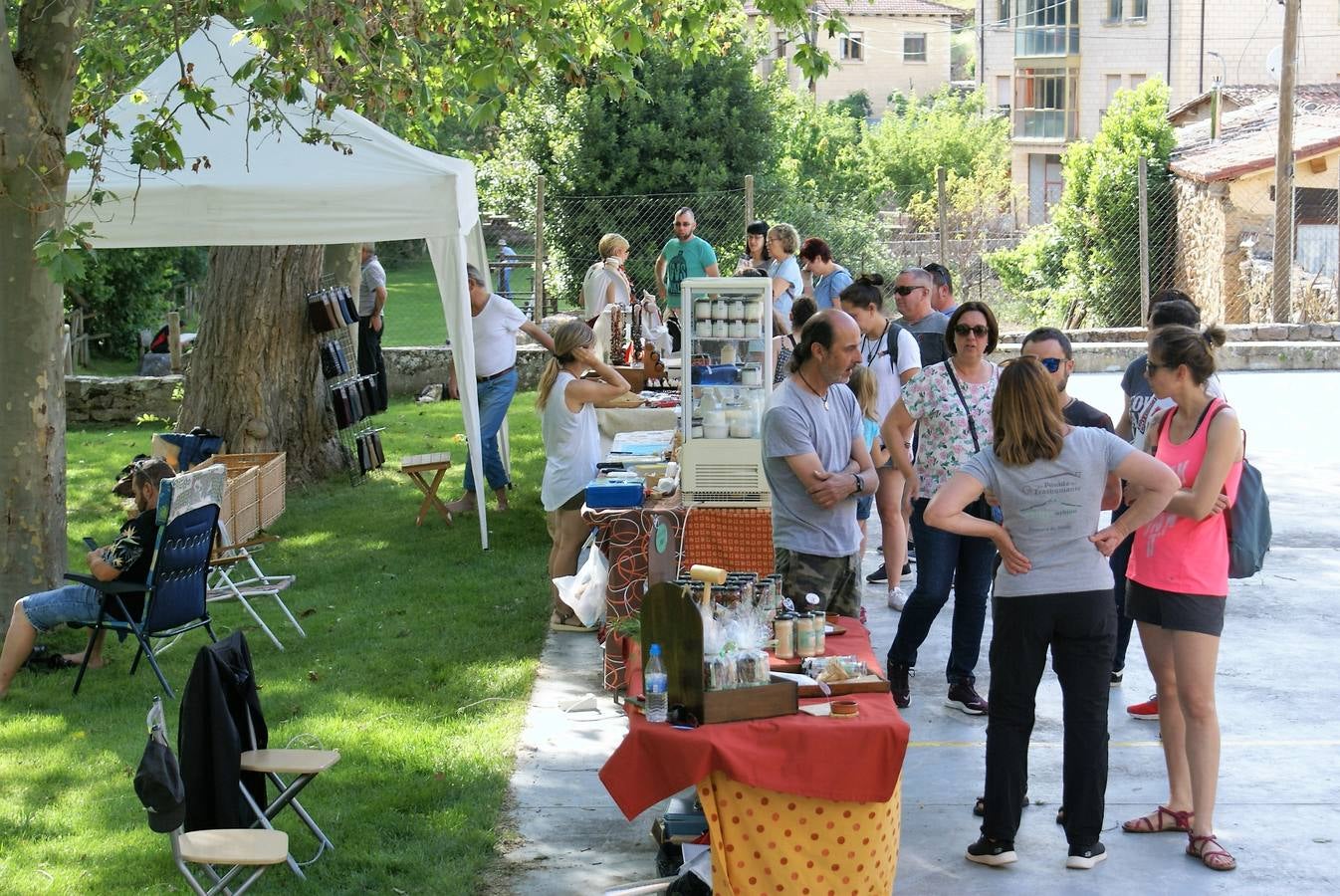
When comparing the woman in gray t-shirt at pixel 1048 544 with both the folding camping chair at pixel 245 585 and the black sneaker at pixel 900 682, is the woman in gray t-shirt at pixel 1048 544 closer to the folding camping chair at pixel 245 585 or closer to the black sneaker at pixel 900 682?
the black sneaker at pixel 900 682

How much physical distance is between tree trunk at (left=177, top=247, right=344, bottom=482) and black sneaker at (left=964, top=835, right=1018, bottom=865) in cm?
853

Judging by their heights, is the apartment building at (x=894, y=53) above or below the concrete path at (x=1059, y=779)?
above

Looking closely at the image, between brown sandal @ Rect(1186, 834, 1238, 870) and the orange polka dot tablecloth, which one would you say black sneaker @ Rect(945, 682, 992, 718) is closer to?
brown sandal @ Rect(1186, 834, 1238, 870)

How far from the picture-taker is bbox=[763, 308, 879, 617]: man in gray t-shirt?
5.37 metres

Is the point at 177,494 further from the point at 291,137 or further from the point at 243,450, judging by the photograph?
the point at 243,450

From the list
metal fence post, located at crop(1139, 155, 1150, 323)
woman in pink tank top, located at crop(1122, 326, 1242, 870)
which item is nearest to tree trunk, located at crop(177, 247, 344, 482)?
woman in pink tank top, located at crop(1122, 326, 1242, 870)

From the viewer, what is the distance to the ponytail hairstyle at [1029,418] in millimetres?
4484

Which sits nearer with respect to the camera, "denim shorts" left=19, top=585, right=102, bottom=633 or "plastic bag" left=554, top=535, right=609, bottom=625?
"denim shorts" left=19, top=585, right=102, bottom=633

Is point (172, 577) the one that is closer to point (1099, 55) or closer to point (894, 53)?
point (1099, 55)

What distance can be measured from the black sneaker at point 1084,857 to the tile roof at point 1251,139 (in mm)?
20247

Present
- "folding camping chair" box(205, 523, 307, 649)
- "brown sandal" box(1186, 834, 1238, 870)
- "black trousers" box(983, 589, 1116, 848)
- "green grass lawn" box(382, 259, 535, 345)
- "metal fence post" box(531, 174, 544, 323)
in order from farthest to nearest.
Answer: "green grass lawn" box(382, 259, 535, 345) → "metal fence post" box(531, 174, 544, 323) → "folding camping chair" box(205, 523, 307, 649) → "brown sandal" box(1186, 834, 1238, 870) → "black trousers" box(983, 589, 1116, 848)

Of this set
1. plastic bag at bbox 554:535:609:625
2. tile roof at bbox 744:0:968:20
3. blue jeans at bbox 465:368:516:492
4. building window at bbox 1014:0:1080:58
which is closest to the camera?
plastic bag at bbox 554:535:609:625

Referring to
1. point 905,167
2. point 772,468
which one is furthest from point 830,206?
point 905,167

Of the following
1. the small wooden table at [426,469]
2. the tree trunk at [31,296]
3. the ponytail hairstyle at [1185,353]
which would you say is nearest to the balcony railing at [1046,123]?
the small wooden table at [426,469]
